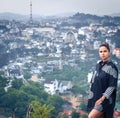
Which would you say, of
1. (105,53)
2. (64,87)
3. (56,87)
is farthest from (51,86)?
(105,53)

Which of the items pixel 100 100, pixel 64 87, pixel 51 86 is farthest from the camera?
pixel 51 86

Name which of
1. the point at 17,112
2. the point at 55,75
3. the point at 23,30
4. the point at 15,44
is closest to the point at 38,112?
the point at 17,112

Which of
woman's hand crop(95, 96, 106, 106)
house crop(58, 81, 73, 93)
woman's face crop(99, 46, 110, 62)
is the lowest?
house crop(58, 81, 73, 93)

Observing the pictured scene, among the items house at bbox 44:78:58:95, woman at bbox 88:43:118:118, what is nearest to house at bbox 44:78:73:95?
house at bbox 44:78:58:95

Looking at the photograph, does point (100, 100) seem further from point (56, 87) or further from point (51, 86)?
point (51, 86)

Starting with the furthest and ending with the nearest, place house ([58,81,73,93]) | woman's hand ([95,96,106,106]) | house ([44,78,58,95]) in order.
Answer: house ([44,78,58,95]) < house ([58,81,73,93]) < woman's hand ([95,96,106,106])

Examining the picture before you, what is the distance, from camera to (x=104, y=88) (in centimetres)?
111

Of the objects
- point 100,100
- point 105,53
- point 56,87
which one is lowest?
point 56,87

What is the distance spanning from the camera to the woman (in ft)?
3.60

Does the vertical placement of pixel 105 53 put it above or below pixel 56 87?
above

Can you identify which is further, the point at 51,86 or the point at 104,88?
the point at 51,86

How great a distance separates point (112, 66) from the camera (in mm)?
1119

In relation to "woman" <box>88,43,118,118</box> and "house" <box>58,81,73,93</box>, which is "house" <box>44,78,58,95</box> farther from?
"woman" <box>88,43,118,118</box>

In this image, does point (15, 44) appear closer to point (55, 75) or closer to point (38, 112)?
point (55, 75)
